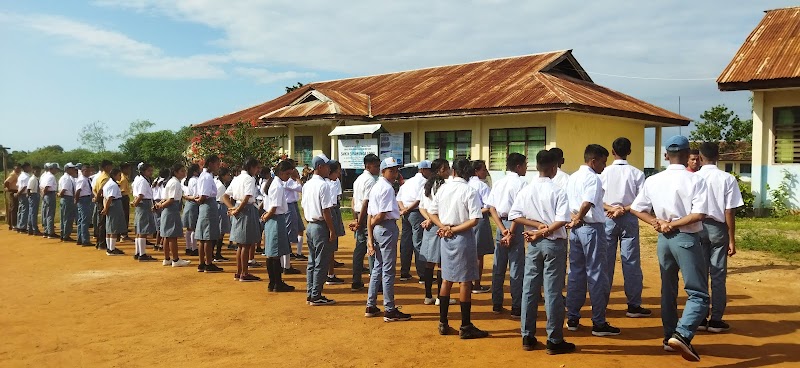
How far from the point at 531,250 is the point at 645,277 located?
429 centimetres

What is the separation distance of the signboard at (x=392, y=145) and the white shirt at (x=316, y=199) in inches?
528

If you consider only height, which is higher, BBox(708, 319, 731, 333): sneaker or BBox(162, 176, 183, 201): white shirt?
BBox(162, 176, 183, 201): white shirt

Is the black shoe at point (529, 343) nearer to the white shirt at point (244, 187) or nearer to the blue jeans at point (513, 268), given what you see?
the blue jeans at point (513, 268)

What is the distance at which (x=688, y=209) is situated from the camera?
4969mm

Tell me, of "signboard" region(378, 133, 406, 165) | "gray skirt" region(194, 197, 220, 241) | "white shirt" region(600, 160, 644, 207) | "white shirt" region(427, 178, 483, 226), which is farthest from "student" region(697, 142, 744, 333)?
"signboard" region(378, 133, 406, 165)

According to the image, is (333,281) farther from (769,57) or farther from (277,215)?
(769,57)

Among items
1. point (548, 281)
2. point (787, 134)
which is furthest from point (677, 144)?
point (787, 134)

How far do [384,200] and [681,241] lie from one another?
301cm

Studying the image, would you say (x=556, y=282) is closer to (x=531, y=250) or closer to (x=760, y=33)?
(x=531, y=250)

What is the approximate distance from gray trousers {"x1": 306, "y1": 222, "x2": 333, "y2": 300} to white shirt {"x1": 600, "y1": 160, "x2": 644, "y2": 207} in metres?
3.33

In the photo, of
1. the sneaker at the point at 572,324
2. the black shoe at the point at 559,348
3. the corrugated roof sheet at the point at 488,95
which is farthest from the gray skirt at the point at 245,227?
the corrugated roof sheet at the point at 488,95

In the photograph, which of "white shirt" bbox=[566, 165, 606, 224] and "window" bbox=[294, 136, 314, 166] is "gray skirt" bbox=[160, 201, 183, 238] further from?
"window" bbox=[294, 136, 314, 166]

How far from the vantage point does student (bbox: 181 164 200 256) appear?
398 inches

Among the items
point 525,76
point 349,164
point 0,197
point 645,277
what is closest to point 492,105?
point 525,76
